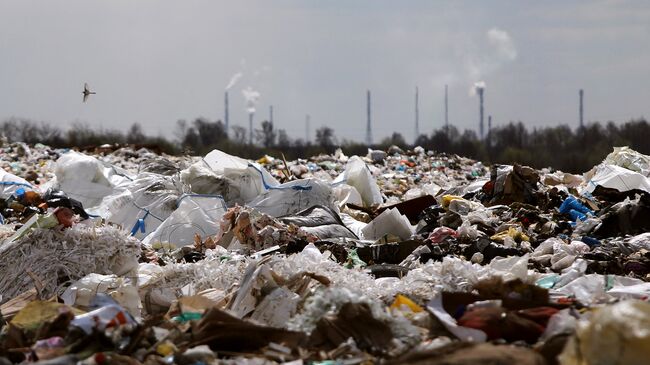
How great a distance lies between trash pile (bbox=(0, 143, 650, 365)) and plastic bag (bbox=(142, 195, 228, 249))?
19 mm

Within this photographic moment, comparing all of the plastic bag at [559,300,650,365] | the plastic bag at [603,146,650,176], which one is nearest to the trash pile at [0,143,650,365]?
the plastic bag at [559,300,650,365]

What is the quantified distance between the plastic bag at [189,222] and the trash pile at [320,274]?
19 mm

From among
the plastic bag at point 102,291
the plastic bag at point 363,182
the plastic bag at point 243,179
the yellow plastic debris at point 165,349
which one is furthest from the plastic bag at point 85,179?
the yellow plastic debris at point 165,349

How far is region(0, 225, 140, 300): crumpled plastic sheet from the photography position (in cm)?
554

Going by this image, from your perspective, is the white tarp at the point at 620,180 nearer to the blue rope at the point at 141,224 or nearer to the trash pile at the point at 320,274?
the trash pile at the point at 320,274

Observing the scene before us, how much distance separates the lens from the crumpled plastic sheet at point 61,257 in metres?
5.54

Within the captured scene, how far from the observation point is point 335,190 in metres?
10.9

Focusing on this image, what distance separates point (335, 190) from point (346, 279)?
571 cm

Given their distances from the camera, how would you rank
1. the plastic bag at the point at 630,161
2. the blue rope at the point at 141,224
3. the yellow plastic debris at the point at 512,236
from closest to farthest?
the yellow plastic debris at the point at 512,236, the blue rope at the point at 141,224, the plastic bag at the point at 630,161

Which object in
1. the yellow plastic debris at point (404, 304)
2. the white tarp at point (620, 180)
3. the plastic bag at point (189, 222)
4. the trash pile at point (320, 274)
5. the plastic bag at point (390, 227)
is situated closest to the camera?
the trash pile at point (320, 274)

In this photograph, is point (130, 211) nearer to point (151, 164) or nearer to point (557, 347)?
point (151, 164)

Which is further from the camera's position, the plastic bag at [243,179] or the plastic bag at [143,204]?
the plastic bag at [243,179]

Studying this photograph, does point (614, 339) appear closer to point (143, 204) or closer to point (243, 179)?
point (143, 204)

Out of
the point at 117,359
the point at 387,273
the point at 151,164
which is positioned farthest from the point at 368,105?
the point at 117,359
